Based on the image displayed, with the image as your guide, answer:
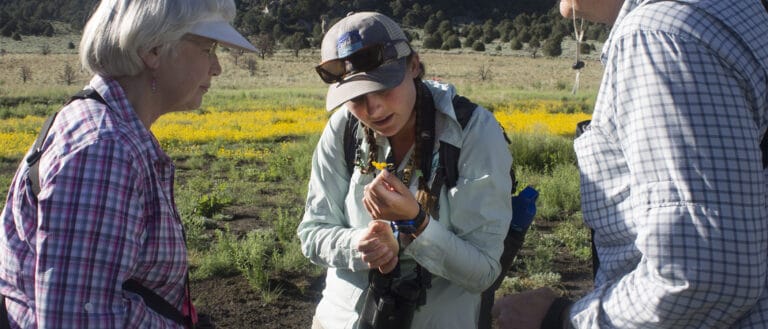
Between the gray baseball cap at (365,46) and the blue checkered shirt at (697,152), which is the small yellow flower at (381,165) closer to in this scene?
the gray baseball cap at (365,46)

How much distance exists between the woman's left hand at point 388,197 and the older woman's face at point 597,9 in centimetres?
68

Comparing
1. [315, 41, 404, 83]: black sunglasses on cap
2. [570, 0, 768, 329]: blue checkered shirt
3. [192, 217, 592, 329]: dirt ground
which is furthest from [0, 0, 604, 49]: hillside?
[570, 0, 768, 329]: blue checkered shirt

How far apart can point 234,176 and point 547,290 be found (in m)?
8.43

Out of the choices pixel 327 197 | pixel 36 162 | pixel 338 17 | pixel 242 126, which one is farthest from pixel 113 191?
pixel 338 17

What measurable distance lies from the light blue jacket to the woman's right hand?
63 millimetres

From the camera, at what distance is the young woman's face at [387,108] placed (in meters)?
2.52

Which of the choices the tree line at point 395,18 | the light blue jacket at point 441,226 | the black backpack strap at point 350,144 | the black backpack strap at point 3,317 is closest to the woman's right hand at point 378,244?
the light blue jacket at point 441,226

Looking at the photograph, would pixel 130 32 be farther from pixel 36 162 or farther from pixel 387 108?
pixel 387 108

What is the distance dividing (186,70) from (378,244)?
76 cm

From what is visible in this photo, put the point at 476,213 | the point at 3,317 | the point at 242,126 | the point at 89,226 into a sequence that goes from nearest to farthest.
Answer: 1. the point at 89,226
2. the point at 3,317
3. the point at 476,213
4. the point at 242,126

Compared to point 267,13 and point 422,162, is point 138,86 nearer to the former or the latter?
point 422,162

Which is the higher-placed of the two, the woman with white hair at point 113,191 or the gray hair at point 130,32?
the gray hair at point 130,32

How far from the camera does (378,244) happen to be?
234 centimetres

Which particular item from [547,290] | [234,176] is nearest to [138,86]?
[547,290]
